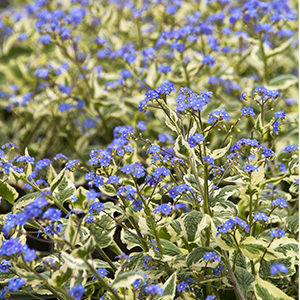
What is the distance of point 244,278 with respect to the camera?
2.04 metres

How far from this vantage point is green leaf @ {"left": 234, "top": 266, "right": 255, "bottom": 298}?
2004 millimetres

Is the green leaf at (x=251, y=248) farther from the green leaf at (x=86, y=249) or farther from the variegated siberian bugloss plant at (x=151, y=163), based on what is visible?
the green leaf at (x=86, y=249)

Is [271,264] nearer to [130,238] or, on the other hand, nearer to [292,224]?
[292,224]

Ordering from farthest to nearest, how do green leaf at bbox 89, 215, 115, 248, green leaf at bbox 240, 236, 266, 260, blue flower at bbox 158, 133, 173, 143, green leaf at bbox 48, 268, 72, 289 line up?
1. blue flower at bbox 158, 133, 173, 143
2. green leaf at bbox 89, 215, 115, 248
3. green leaf at bbox 240, 236, 266, 260
4. green leaf at bbox 48, 268, 72, 289

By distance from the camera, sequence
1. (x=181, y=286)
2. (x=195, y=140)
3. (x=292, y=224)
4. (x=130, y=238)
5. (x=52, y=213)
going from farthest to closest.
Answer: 1. (x=292, y=224)
2. (x=130, y=238)
3. (x=181, y=286)
4. (x=195, y=140)
5. (x=52, y=213)

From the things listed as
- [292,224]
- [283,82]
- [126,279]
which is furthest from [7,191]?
[283,82]

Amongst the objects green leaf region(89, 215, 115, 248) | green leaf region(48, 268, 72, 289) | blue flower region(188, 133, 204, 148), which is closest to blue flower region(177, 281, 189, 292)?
green leaf region(89, 215, 115, 248)

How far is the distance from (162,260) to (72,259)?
49cm

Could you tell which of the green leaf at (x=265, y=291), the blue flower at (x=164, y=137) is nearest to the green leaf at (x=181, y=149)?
the green leaf at (x=265, y=291)

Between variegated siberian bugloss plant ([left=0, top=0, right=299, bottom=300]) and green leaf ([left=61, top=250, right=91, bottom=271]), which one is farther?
variegated siberian bugloss plant ([left=0, top=0, right=299, bottom=300])

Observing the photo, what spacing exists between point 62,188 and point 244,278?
0.92m

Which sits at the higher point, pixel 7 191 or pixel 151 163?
pixel 151 163

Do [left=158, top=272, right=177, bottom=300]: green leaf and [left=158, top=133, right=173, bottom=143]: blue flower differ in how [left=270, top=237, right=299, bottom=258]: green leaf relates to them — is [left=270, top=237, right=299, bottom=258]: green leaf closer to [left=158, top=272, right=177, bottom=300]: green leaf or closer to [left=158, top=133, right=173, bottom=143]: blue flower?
[left=158, top=272, right=177, bottom=300]: green leaf

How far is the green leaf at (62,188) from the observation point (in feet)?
6.99
